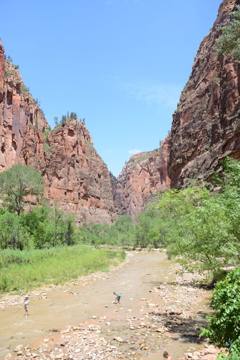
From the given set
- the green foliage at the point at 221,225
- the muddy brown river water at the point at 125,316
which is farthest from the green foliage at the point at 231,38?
the muddy brown river water at the point at 125,316

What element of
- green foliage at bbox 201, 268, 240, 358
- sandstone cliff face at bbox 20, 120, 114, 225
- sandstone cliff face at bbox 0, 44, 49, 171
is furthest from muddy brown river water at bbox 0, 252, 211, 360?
sandstone cliff face at bbox 20, 120, 114, 225

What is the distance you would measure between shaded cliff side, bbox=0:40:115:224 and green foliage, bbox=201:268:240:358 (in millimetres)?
75826

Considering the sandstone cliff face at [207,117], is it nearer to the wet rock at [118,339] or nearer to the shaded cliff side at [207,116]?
the shaded cliff side at [207,116]

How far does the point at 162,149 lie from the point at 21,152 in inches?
3762

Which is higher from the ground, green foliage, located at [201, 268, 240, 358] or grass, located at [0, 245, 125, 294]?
green foliage, located at [201, 268, 240, 358]

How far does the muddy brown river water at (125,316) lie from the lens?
934cm

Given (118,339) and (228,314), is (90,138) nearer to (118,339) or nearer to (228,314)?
(118,339)

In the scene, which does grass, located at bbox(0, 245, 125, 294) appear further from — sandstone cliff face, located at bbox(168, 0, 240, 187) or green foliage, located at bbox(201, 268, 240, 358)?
sandstone cliff face, located at bbox(168, 0, 240, 187)

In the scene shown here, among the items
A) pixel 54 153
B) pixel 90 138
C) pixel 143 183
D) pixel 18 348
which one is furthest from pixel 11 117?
pixel 143 183

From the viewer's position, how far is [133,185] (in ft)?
582

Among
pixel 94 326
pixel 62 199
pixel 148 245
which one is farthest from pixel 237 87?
pixel 62 199

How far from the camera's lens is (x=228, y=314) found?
4758 mm

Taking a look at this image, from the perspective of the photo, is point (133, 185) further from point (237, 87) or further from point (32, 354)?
point (32, 354)

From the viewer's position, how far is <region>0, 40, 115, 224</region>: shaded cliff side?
265 feet
